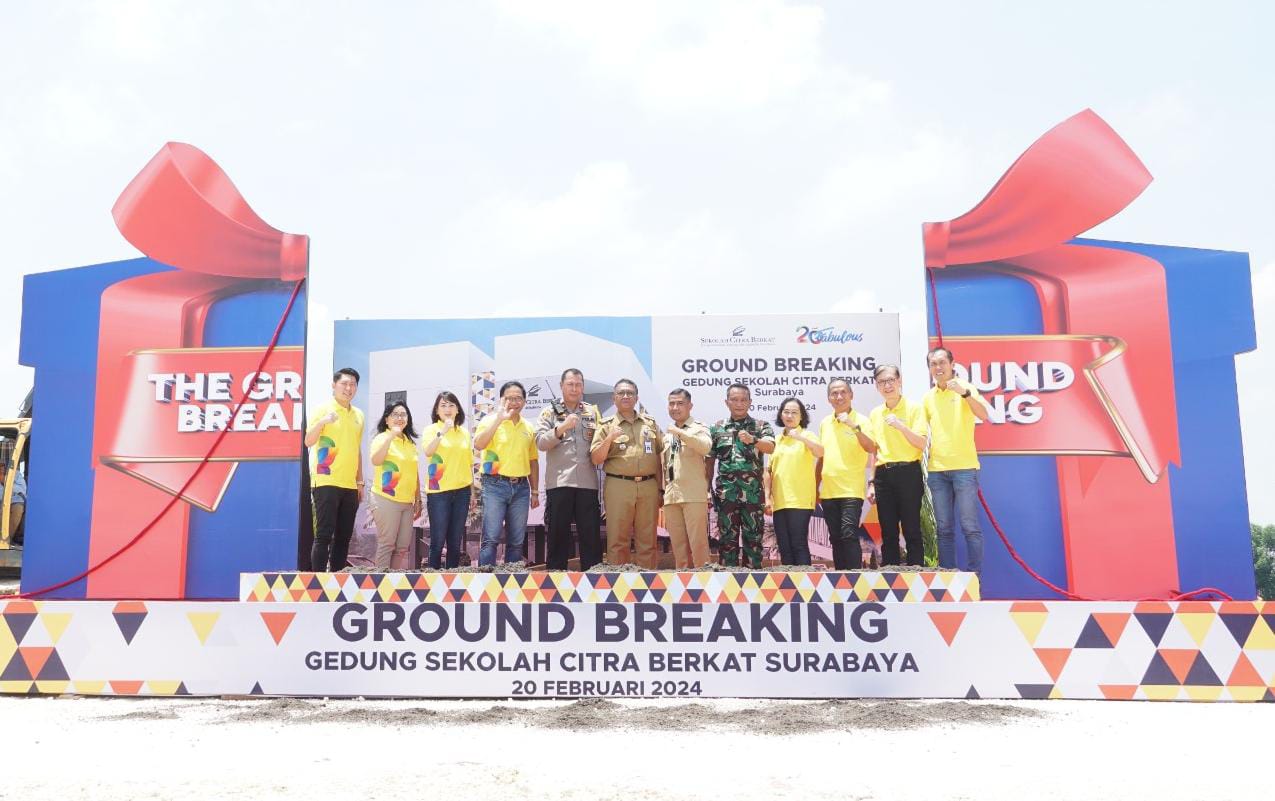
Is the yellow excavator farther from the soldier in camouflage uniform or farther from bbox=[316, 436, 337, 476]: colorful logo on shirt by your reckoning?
the soldier in camouflage uniform

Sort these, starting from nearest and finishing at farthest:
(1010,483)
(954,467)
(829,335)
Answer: (954,467) → (1010,483) → (829,335)

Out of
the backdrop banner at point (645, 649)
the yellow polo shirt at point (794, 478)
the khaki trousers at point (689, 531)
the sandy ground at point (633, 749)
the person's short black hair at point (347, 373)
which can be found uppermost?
the person's short black hair at point (347, 373)

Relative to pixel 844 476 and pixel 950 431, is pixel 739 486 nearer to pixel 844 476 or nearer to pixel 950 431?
pixel 844 476

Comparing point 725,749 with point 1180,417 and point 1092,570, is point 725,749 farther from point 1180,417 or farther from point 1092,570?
point 1180,417

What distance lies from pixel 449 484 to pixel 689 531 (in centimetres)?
170

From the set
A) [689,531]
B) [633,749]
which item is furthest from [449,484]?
[633,749]

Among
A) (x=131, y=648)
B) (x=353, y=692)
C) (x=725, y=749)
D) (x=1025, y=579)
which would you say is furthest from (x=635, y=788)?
(x=1025, y=579)

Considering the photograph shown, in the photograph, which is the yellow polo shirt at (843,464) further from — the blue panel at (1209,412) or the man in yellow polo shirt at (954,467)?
the blue panel at (1209,412)

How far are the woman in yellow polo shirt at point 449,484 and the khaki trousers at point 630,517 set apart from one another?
3.30ft

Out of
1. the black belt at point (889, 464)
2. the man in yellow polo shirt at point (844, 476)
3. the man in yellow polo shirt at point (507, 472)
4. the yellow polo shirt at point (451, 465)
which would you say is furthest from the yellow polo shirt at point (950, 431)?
the yellow polo shirt at point (451, 465)

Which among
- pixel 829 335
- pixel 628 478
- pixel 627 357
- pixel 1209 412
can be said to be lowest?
pixel 628 478

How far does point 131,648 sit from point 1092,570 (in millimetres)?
6204

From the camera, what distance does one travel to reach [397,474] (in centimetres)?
664

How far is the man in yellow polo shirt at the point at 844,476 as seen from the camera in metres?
6.30
